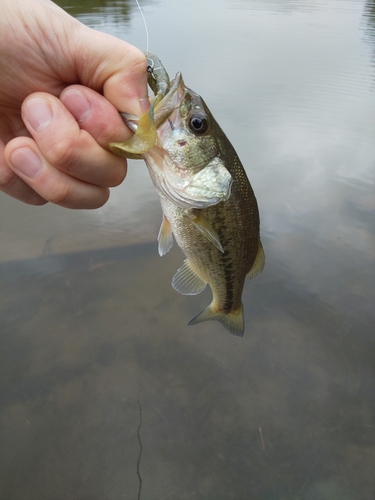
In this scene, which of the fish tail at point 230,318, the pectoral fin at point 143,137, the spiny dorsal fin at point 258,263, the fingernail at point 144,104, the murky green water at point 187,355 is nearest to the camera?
the pectoral fin at point 143,137

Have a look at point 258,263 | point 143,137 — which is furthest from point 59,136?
point 258,263

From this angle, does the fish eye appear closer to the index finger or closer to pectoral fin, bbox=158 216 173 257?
the index finger

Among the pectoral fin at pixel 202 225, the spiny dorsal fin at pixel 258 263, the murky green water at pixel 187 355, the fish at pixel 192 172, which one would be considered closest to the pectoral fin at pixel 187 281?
the fish at pixel 192 172

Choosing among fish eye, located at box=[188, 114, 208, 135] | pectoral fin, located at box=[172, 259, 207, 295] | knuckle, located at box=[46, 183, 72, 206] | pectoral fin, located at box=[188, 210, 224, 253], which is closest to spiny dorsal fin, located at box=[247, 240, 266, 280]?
pectoral fin, located at box=[172, 259, 207, 295]

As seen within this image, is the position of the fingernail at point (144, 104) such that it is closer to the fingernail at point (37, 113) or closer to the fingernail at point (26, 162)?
the fingernail at point (37, 113)

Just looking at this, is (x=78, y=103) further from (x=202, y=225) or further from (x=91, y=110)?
(x=202, y=225)

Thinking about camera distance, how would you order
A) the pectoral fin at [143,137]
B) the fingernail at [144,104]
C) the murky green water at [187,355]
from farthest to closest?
1. the murky green water at [187,355]
2. the fingernail at [144,104]
3. the pectoral fin at [143,137]
